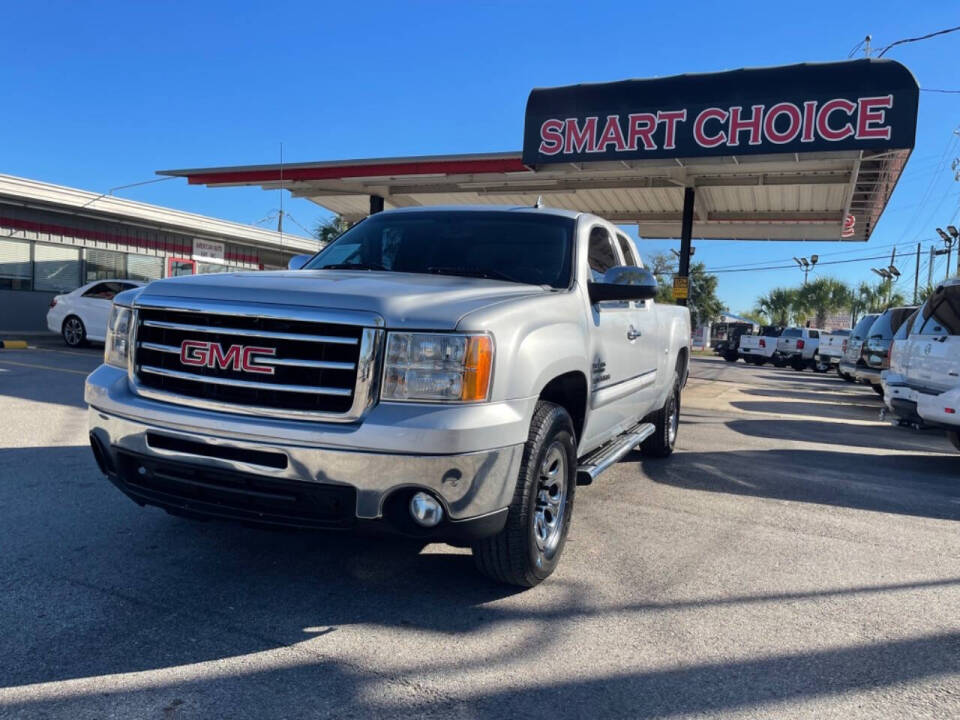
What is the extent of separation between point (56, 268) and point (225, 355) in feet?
67.1

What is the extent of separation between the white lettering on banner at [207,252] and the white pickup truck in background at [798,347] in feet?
72.6

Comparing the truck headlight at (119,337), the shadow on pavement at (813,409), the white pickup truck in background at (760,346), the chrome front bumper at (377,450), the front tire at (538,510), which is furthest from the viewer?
the white pickup truck in background at (760,346)

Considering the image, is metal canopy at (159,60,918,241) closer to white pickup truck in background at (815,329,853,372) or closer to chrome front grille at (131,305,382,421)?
chrome front grille at (131,305,382,421)

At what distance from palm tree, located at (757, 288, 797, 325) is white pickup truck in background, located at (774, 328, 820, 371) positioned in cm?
3630

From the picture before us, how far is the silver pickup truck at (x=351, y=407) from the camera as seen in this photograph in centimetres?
287

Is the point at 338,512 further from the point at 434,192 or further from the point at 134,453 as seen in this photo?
the point at 434,192

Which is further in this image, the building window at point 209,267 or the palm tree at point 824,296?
the palm tree at point 824,296

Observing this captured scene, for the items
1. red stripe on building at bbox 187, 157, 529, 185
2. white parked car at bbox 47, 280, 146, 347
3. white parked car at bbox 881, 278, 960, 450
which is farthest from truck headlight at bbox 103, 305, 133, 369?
white parked car at bbox 47, 280, 146, 347

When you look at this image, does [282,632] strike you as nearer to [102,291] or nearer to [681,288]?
[681,288]

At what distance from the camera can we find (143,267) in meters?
22.6

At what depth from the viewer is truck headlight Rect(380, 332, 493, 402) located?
2920 mm

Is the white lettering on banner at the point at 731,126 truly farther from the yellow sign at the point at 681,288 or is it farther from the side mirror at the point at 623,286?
the side mirror at the point at 623,286

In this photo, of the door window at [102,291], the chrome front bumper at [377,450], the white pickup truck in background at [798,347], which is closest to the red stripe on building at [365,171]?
the door window at [102,291]

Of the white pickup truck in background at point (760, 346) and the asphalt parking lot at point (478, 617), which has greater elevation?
the white pickup truck in background at point (760, 346)
